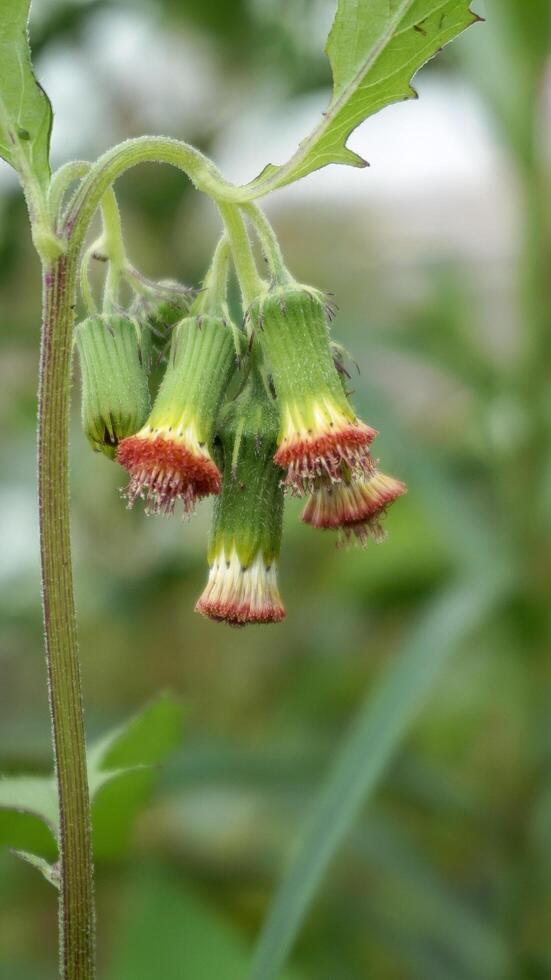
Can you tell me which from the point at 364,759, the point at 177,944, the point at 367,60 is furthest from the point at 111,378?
the point at 177,944

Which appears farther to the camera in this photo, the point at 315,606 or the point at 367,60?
the point at 315,606

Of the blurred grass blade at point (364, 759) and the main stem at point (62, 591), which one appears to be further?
the blurred grass blade at point (364, 759)

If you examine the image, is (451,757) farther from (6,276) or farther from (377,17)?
(377,17)

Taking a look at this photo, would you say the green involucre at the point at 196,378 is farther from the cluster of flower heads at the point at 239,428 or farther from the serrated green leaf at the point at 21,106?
the serrated green leaf at the point at 21,106

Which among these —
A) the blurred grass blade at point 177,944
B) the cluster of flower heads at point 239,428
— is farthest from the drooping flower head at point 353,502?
the blurred grass blade at point 177,944

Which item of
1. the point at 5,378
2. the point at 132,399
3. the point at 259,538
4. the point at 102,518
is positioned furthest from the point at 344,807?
the point at 5,378

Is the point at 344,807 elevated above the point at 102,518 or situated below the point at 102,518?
below

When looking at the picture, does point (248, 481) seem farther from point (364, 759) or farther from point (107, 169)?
point (364, 759)
